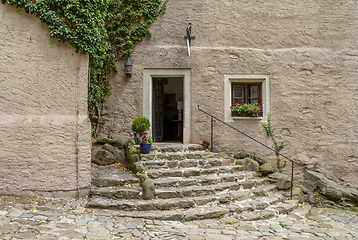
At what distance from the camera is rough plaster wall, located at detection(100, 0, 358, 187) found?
7383mm

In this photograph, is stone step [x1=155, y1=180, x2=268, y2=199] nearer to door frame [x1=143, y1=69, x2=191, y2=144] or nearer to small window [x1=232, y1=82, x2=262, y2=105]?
door frame [x1=143, y1=69, x2=191, y2=144]

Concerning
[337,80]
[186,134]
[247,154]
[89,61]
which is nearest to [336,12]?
[337,80]

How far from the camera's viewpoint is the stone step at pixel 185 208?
15.0ft

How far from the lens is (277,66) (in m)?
7.46

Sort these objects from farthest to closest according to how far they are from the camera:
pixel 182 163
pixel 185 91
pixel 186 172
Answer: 1. pixel 185 91
2. pixel 182 163
3. pixel 186 172

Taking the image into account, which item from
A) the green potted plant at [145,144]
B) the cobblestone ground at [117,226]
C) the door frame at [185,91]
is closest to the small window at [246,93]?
the door frame at [185,91]

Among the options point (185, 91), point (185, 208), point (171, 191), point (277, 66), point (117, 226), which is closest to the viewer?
point (117, 226)

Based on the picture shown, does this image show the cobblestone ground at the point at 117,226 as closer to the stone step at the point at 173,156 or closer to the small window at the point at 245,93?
the stone step at the point at 173,156

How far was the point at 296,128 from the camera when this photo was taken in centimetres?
742

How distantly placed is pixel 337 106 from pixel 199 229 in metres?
5.32

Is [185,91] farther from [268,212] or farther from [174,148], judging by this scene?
[268,212]

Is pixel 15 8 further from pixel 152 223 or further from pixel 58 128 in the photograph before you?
pixel 152 223

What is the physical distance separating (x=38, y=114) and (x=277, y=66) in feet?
18.9

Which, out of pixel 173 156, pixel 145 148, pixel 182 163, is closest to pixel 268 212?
pixel 182 163
